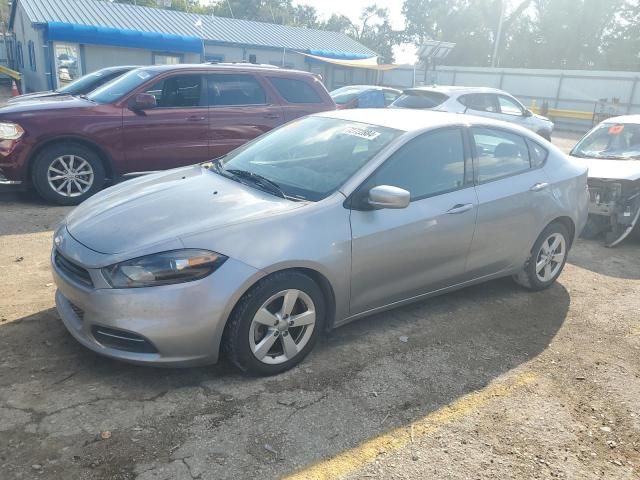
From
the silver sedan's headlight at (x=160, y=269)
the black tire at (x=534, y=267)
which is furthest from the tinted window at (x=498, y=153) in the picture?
the silver sedan's headlight at (x=160, y=269)

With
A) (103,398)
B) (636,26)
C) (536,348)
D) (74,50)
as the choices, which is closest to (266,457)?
(103,398)

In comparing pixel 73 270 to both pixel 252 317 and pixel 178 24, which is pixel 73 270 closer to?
pixel 252 317

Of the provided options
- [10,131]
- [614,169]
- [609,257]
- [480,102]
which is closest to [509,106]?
[480,102]

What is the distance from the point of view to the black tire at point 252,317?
3076mm

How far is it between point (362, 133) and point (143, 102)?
367 cm

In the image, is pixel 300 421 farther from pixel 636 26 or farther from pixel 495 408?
pixel 636 26

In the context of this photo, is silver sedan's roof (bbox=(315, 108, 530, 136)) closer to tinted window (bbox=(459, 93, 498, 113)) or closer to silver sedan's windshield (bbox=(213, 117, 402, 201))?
silver sedan's windshield (bbox=(213, 117, 402, 201))

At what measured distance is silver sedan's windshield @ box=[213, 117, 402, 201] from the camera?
12.0 feet

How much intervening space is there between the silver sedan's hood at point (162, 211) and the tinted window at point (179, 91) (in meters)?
3.42

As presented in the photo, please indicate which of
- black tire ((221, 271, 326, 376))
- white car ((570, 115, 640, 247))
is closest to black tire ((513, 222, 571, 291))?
white car ((570, 115, 640, 247))

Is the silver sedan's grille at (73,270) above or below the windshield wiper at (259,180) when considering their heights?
below

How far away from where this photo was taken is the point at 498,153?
14.8 ft

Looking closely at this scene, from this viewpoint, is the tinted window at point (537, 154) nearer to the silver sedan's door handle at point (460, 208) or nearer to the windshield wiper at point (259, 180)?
the silver sedan's door handle at point (460, 208)

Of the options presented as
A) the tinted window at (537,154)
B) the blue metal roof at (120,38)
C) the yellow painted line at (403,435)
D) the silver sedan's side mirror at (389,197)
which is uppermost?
the blue metal roof at (120,38)
